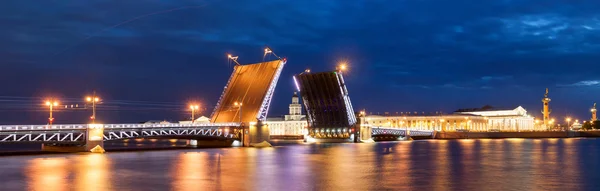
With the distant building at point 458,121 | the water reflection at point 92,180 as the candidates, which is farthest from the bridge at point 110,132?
the distant building at point 458,121

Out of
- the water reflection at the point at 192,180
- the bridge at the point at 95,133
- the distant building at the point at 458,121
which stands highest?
the distant building at the point at 458,121

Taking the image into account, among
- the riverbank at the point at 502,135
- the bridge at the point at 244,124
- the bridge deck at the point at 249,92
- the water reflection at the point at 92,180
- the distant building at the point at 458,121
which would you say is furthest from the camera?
the distant building at the point at 458,121

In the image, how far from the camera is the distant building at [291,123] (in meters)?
170

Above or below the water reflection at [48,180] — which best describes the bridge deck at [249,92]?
above

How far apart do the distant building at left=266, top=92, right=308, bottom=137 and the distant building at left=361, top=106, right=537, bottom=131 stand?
73.9 ft

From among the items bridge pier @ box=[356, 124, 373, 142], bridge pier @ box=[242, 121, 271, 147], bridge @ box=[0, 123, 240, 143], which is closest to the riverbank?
bridge pier @ box=[356, 124, 373, 142]

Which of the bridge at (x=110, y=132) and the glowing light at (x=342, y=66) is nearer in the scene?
the bridge at (x=110, y=132)

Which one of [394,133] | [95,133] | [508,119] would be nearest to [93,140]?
[95,133]

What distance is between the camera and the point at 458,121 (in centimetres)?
15612

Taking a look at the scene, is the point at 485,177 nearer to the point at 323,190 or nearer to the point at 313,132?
the point at 323,190

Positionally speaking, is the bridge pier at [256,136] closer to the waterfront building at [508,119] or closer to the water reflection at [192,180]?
the water reflection at [192,180]

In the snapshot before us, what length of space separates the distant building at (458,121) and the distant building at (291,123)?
22535 millimetres

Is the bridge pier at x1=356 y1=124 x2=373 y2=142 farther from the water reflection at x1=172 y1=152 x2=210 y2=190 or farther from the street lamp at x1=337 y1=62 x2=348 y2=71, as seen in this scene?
the water reflection at x1=172 y1=152 x2=210 y2=190

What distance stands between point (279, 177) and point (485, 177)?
8.11 metres
